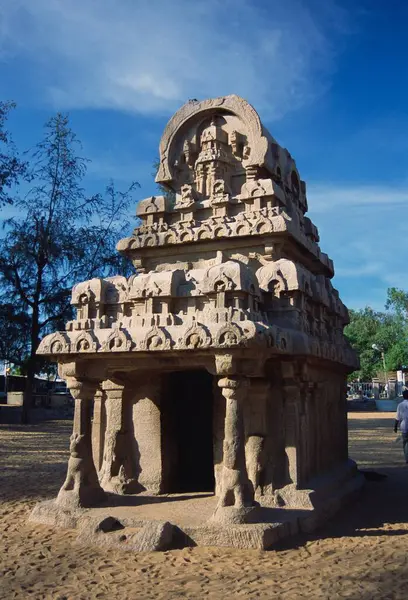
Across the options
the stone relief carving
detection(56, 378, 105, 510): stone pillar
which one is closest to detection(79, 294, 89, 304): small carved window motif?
detection(56, 378, 105, 510): stone pillar

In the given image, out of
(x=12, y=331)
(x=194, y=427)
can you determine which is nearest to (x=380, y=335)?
(x=12, y=331)

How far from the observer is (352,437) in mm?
21438

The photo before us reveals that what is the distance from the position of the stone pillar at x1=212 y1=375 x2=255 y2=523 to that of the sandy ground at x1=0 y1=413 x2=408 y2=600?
44 centimetres

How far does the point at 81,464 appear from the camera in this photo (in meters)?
7.40

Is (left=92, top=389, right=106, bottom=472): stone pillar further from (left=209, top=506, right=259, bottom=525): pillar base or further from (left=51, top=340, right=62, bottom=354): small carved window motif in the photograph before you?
(left=209, top=506, right=259, bottom=525): pillar base

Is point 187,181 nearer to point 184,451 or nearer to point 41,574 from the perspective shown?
point 184,451

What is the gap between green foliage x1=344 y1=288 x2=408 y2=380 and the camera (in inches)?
2005

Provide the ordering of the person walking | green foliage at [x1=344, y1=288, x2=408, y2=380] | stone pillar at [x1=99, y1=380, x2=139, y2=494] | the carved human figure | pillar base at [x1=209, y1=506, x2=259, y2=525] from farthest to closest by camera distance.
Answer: green foliage at [x1=344, y1=288, x2=408, y2=380] → the person walking → stone pillar at [x1=99, y1=380, x2=139, y2=494] → the carved human figure → pillar base at [x1=209, y1=506, x2=259, y2=525]

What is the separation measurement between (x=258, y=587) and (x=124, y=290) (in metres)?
4.26

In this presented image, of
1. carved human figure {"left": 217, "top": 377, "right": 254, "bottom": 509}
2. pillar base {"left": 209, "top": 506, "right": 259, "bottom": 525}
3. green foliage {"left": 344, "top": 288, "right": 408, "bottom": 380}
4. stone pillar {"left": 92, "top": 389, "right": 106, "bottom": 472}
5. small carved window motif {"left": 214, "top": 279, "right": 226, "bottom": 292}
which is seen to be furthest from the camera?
green foliage {"left": 344, "top": 288, "right": 408, "bottom": 380}

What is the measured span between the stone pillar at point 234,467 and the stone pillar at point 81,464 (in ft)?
6.15

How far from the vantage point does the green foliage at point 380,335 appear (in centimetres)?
5094

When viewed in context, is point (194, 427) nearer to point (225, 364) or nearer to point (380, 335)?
point (225, 364)

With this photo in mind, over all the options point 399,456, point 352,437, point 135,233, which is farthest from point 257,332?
point 352,437
